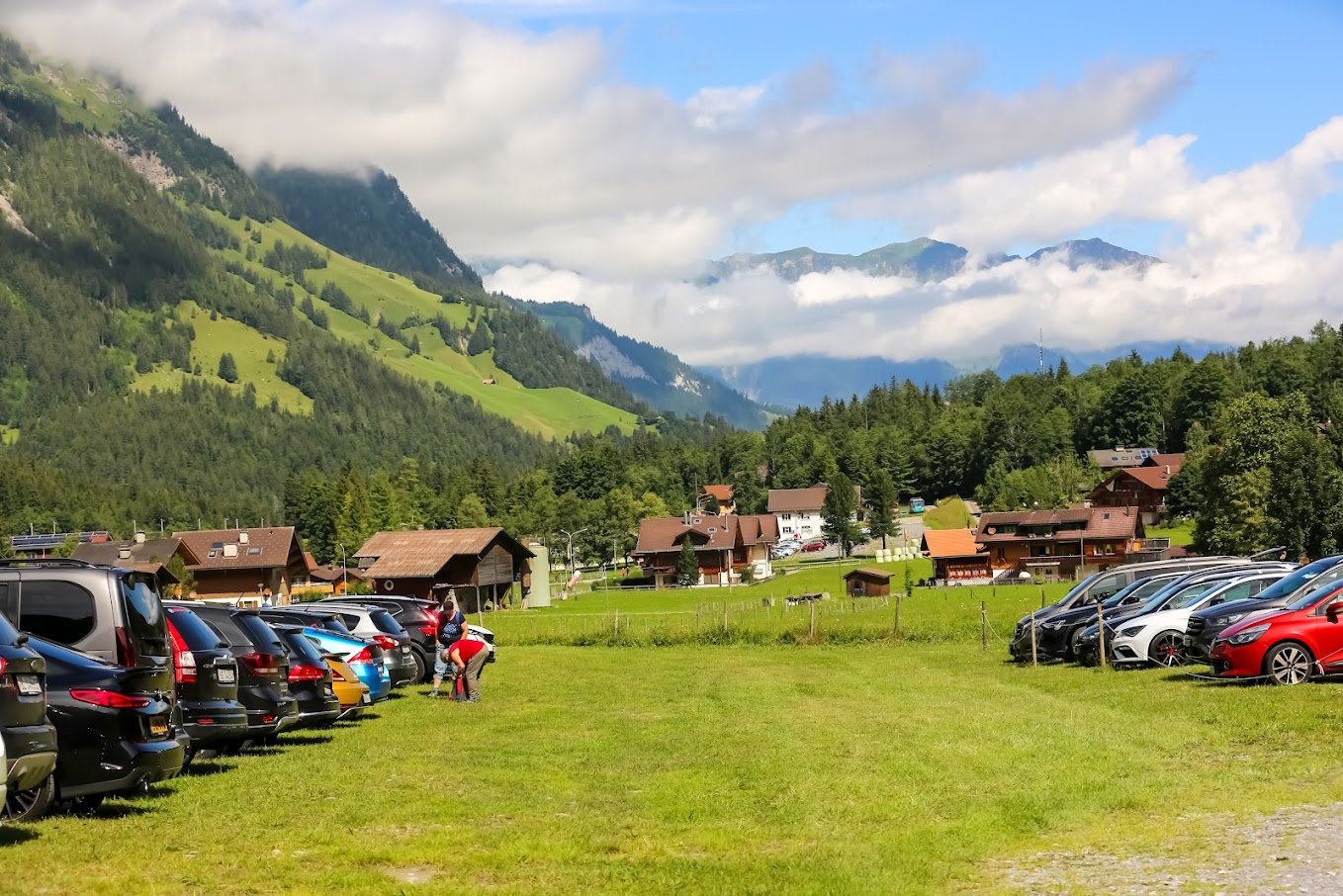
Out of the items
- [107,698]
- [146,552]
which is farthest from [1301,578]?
[146,552]

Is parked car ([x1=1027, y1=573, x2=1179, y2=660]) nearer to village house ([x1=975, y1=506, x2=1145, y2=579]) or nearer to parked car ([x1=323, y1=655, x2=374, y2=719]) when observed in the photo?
parked car ([x1=323, y1=655, x2=374, y2=719])

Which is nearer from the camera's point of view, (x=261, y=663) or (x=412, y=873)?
(x=412, y=873)

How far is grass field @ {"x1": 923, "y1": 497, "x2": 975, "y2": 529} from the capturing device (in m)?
186

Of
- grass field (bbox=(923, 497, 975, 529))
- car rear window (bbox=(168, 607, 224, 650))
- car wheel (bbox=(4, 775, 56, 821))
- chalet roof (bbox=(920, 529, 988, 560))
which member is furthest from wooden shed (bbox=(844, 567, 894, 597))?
car wheel (bbox=(4, 775, 56, 821))

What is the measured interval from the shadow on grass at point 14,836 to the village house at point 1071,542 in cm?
12283

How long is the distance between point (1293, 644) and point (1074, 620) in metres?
10.6

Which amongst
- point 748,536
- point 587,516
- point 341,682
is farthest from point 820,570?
point 341,682

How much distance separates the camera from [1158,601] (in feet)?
99.6

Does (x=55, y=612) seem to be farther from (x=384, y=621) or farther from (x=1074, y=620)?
(x=1074, y=620)

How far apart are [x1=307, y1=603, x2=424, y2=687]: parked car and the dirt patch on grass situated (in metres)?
15.0

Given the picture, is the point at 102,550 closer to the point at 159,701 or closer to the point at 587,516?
the point at 587,516

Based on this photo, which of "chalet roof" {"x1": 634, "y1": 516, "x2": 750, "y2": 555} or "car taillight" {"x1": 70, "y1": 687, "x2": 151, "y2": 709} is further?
"chalet roof" {"x1": 634, "y1": 516, "x2": 750, "y2": 555}

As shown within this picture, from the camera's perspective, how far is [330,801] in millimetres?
14148

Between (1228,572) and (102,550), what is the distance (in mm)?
111867
